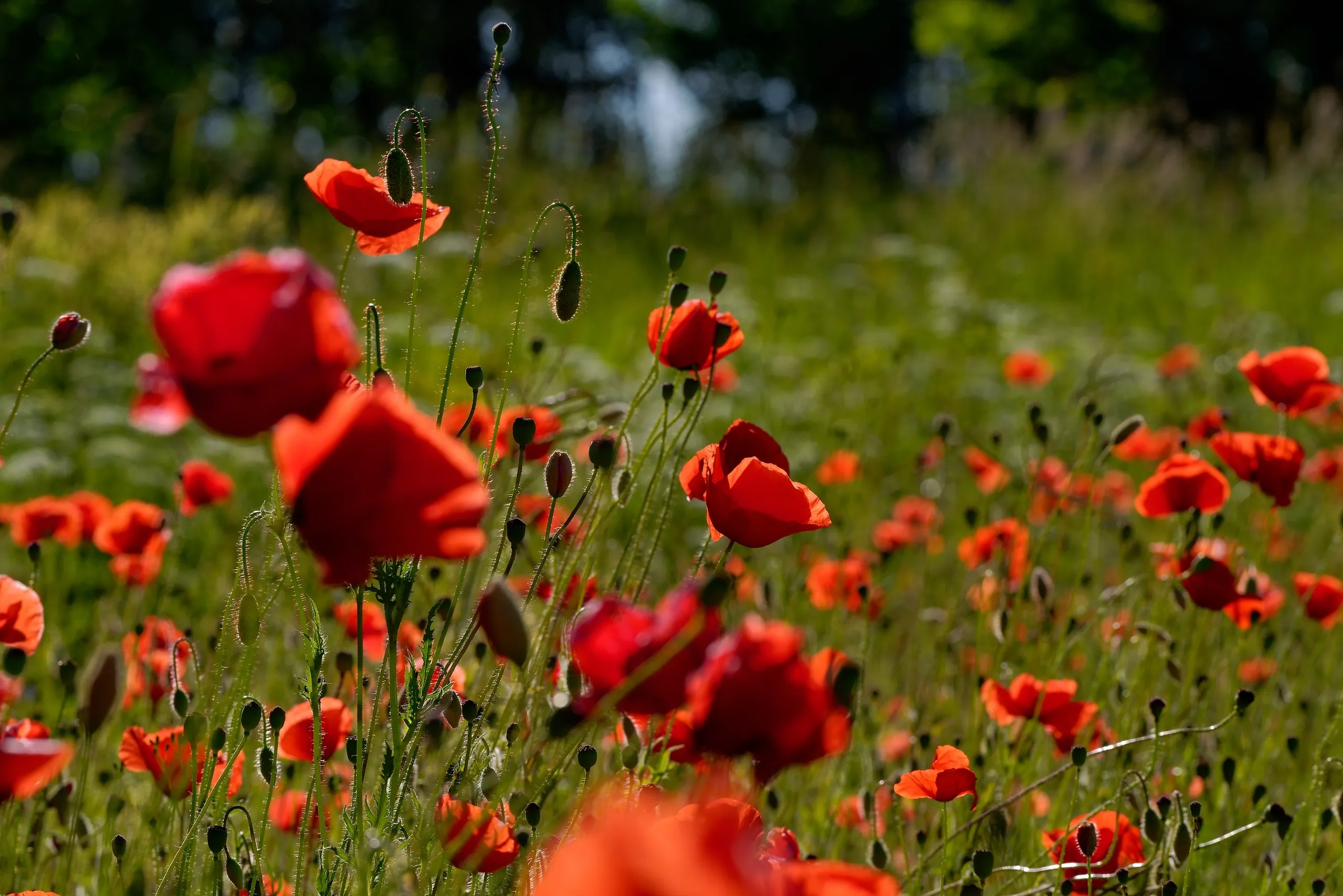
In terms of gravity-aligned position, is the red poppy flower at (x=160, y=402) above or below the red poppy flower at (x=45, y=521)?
above

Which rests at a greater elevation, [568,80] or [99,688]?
[99,688]

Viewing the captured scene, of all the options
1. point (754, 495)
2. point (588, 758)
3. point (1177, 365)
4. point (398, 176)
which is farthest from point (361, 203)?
point (1177, 365)

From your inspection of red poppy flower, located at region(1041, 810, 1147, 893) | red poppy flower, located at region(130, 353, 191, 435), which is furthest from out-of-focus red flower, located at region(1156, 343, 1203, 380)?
red poppy flower, located at region(130, 353, 191, 435)

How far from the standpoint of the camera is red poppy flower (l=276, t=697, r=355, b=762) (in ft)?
4.65

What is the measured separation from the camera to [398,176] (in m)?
1.25

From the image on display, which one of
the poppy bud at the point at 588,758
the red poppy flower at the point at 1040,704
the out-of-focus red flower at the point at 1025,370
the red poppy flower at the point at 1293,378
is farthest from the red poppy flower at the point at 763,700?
the out-of-focus red flower at the point at 1025,370

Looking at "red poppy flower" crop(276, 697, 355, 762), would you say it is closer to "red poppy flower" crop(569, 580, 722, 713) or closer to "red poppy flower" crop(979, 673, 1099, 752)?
"red poppy flower" crop(569, 580, 722, 713)

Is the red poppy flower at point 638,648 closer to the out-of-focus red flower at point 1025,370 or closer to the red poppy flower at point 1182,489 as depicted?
the red poppy flower at point 1182,489

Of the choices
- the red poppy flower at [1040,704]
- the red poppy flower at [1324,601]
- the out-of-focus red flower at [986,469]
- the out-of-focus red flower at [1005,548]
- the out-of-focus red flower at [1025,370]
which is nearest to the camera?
the red poppy flower at [1040,704]

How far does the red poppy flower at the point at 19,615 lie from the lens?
1155mm

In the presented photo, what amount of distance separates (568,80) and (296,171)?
1734 centimetres

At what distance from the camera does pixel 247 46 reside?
2227 centimetres

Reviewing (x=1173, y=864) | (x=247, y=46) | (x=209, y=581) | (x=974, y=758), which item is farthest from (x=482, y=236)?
(x=247, y=46)

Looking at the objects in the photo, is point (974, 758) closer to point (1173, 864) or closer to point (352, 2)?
point (1173, 864)
